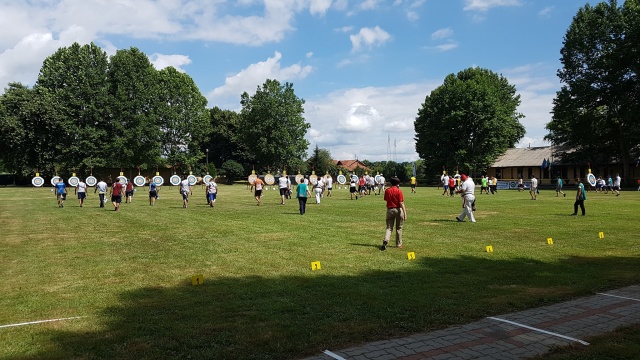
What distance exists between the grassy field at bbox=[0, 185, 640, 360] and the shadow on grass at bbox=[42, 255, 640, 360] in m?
0.02

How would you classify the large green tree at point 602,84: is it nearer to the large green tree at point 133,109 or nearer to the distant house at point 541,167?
the distant house at point 541,167

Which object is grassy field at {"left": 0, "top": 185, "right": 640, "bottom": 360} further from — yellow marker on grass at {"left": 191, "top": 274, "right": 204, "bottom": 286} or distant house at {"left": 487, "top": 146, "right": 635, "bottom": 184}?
distant house at {"left": 487, "top": 146, "right": 635, "bottom": 184}

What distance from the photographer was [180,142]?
6925cm

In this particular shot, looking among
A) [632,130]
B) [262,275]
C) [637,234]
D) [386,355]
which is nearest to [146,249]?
[262,275]

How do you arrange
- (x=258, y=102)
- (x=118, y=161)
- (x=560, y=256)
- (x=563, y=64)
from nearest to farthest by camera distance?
(x=560, y=256) < (x=563, y=64) < (x=118, y=161) < (x=258, y=102)

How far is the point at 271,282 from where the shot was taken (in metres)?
8.41

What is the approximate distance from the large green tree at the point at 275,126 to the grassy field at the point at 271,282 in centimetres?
6094

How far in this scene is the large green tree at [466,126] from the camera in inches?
2318

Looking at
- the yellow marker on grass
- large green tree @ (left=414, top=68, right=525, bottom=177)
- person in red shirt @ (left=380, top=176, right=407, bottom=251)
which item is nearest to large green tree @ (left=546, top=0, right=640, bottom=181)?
large green tree @ (left=414, top=68, right=525, bottom=177)

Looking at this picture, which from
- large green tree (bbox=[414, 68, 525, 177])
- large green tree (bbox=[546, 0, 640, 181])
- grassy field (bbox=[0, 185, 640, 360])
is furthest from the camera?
large green tree (bbox=[414, 68, 525, 177])

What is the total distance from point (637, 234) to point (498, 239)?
4.68 meters

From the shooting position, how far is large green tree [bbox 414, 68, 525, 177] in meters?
58.9

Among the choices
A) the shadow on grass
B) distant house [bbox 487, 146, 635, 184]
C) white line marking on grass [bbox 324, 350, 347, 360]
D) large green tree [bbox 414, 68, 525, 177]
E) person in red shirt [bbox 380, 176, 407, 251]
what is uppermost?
large green tree [bbox 414, 68, 525, 177]

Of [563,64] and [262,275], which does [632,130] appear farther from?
[262,275]
